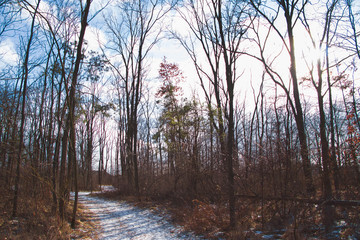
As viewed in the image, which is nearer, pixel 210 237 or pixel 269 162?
pixel 210 237

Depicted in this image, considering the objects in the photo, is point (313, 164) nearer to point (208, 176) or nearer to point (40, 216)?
point (208, 176)

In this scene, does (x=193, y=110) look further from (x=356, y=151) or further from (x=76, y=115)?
→ (x=356, y=151)

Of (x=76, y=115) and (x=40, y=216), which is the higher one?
(x=76, y=115)

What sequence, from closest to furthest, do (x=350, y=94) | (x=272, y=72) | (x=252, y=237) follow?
(x=252, y=237), (x=272, y=72), (x=350, y=94)

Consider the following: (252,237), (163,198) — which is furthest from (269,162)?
(163,198)

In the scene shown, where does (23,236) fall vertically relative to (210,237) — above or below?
above

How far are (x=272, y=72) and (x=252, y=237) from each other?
7175mm

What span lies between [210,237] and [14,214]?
5.37 meters

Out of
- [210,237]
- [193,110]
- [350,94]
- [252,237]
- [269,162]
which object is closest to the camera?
[252,237]

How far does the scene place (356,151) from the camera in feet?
18.7

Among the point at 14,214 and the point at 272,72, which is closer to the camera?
the point at 14,214

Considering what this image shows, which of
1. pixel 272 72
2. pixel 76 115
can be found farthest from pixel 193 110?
pixel 76 115

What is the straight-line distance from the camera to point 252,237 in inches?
208

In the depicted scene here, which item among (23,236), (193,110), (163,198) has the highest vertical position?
(193,110)
